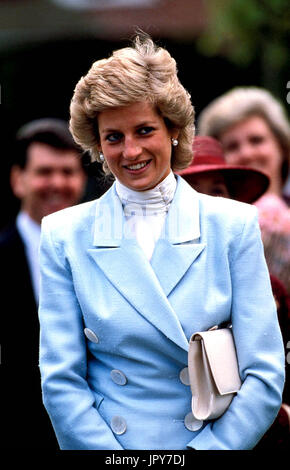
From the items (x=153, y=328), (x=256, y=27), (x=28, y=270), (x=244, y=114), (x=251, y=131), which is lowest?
(x=28, y=270)

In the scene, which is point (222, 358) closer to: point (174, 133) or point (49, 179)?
point (174, 133)

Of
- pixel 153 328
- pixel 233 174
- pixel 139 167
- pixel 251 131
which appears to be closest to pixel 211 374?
pixel 153 328

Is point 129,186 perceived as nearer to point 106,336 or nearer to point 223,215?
point 223,215

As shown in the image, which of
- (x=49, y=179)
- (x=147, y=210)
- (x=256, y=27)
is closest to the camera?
(x=147, y=210)

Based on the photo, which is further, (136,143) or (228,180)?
(228,180)

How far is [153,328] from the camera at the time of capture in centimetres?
280

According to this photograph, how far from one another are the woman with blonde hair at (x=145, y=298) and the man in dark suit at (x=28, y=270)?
1043 mm

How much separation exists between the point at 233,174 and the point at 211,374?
1.42m

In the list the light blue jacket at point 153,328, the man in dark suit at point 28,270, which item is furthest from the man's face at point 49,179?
the light blue jacket at point 153,328

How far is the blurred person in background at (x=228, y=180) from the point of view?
3.66 meters

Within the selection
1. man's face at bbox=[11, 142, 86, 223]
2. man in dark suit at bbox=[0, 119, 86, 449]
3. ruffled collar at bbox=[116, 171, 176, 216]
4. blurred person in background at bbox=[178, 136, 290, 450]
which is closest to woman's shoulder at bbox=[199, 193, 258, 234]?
ruffled collar at bbox=[116, 171, 176, 216]

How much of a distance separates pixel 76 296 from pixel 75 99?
0.69 metres

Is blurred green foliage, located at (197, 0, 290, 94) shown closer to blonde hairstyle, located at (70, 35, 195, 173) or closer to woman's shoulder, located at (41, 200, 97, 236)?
blonde hairstyle, located at (70, 35, 195, 173)

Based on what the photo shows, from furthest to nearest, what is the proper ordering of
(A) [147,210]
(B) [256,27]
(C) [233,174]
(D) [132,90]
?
(B) [256,27] < (C) [233,174] < (A) [147,210] < (D) [132,90]
